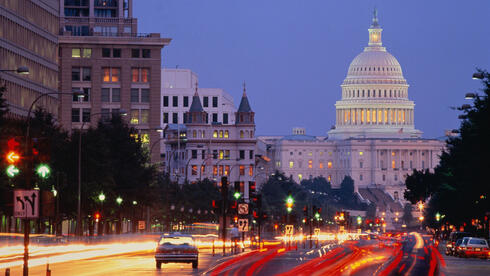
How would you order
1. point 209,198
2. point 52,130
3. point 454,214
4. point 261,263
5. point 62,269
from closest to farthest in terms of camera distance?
point 62,269 → point 261,263 → point 52,130 → point 454,214 → point 209,198

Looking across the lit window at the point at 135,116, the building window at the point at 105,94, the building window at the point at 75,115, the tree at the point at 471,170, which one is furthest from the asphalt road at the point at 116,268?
the building window at the point at 105,94

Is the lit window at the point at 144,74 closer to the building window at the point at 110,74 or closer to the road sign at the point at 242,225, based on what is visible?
the building window at the point at 110,74

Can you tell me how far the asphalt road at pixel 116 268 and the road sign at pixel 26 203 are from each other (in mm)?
10343

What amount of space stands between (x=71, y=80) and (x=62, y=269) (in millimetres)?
132914

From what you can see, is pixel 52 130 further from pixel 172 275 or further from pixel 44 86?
pixel 172 275

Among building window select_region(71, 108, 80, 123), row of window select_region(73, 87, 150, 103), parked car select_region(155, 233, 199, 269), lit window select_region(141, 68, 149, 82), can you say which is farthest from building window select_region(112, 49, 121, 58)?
parked car select_region(155, 233, 199, 269)

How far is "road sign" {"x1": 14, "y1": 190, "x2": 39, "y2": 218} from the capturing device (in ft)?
129

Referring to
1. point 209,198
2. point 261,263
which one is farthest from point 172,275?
point 209,198

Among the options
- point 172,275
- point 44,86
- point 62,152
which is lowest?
point 172,275

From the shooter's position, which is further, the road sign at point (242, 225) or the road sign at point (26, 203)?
the road sign at point (242, 225)

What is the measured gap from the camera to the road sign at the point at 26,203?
1543 inches

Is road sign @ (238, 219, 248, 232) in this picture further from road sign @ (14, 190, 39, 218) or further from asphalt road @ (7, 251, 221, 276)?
road sign @ (14, 190, 39, 218)

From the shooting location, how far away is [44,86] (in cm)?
12350

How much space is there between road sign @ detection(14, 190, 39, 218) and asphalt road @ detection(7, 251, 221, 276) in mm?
10343
